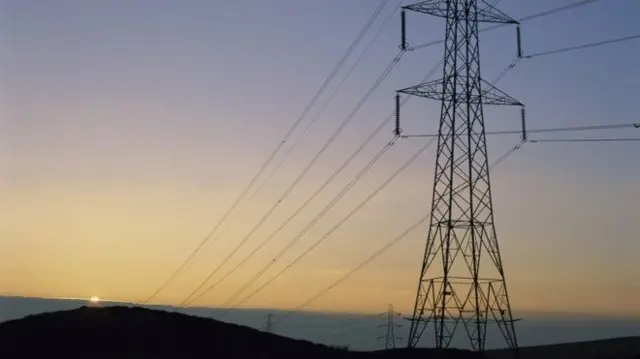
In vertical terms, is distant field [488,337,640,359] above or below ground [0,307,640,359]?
above

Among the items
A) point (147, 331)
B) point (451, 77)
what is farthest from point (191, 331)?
point (451, 77)

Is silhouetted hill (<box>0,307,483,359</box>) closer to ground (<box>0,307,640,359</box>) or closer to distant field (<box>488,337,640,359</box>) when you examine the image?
ground (<box>0,307,640,359</box>)

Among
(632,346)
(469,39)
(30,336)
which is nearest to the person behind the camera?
(30,336)

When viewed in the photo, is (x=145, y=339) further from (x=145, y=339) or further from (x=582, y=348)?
(x=582, y=348)

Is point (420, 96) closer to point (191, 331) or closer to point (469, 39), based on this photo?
point (469, 39)

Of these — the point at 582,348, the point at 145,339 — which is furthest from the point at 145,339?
the point at 582,348

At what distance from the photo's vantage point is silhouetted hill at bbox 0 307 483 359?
36250 millimetres

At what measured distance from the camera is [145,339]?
37875 mm

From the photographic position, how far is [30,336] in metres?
37.5

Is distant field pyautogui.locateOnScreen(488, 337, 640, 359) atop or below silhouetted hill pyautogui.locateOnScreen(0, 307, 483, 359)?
atop

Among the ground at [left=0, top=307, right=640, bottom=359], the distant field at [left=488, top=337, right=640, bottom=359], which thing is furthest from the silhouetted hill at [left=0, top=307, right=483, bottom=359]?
the distant field at [left=488, top=337, right=640, bottom=359]

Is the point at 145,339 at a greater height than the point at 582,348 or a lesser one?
lesser

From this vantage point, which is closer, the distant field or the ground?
the ground

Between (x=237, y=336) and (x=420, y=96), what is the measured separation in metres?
15.7
